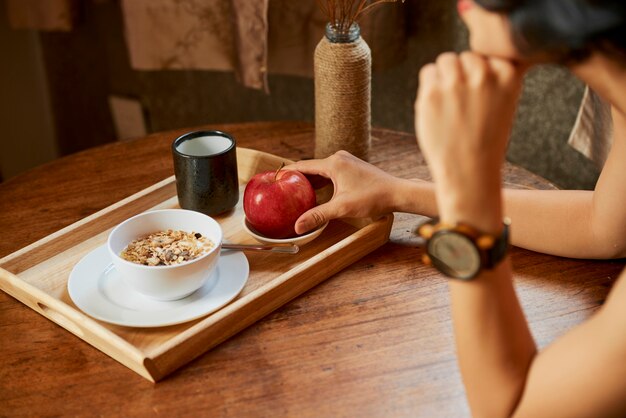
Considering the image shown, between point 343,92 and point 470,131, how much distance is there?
Answer: 0.64 metres

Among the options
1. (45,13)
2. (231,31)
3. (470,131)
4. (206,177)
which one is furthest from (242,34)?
(470,131)

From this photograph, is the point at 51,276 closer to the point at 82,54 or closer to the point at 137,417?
the point at 137,417

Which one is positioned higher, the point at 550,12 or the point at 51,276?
the point at 550,12

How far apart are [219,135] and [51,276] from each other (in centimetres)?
40

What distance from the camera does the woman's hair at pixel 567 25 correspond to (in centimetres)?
65

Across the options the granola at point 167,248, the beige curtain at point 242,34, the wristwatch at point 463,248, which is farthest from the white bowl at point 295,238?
the beige curtain at point 242,34

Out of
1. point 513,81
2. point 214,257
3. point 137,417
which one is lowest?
point 137,417

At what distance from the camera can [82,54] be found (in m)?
2.76

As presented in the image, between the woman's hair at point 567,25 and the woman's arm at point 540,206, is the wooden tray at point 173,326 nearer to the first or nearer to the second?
the woman's arm at point 540,206

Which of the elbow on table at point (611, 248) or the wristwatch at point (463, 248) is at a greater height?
the wristwatch at point (463, 248)

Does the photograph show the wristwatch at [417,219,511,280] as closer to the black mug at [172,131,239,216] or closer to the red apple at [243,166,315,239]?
the red apple at [243,166,315,239]

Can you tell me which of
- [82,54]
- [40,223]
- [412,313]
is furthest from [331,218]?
[82,54]

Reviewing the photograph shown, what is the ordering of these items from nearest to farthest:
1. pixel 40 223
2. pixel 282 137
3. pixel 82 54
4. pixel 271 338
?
1. pixel 271 338
2. pixel 40 223
3. pixel 282 137
4. pixel 82 54

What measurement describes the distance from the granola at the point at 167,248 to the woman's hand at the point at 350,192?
0.17 meters
